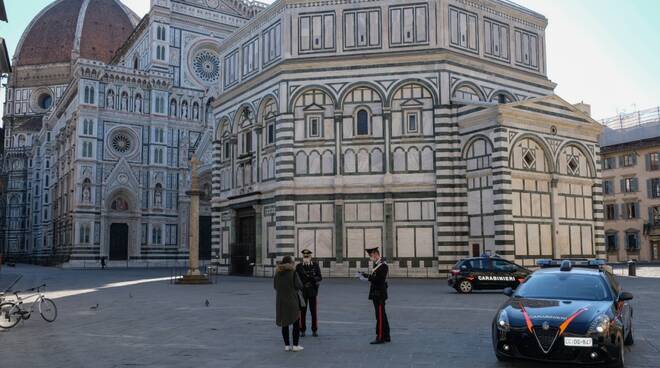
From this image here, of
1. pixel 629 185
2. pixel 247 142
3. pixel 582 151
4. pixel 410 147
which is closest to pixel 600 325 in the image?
pixel 410 147

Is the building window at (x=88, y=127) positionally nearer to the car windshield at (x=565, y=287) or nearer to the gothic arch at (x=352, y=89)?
the gothic arch at (x=352, y=89)

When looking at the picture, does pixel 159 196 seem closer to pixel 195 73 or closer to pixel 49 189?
pixel 195 73

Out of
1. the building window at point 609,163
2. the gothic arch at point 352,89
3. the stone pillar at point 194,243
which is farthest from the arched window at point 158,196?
the building window at point 609,163

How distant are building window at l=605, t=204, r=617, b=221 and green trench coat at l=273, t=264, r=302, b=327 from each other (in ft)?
202

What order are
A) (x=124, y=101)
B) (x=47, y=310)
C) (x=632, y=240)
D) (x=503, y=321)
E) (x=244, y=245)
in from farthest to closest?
(x=124, y=101) → (x=632, y=240) → (x=244, y=245) → (x=47, y=310) → (x=503, y=321)

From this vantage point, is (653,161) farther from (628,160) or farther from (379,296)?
(379,296)

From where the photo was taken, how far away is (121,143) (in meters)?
67.9

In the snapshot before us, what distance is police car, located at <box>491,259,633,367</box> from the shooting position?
913 centimetres

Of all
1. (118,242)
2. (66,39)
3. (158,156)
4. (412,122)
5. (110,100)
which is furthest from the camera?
(66,39)

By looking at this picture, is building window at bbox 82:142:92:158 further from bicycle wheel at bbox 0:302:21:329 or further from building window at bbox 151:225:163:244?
bicycle wheel at bbox 0:302:21:329

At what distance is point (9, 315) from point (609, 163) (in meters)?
63.6

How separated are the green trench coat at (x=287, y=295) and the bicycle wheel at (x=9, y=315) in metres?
7.04

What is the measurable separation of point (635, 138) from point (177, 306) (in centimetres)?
6092

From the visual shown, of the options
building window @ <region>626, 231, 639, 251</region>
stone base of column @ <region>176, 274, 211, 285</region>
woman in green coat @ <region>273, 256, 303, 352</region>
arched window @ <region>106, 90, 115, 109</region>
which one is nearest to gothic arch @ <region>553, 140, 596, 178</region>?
stone base of column @ <region>176, 274, 211, 285</region>
